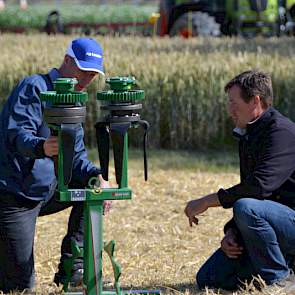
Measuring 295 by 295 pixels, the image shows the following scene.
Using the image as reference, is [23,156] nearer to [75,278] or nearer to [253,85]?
[75,278]

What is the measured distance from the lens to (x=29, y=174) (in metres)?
4.93

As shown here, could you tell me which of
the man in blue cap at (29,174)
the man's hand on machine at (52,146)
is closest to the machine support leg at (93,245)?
the man's hand on machine at (52,146)

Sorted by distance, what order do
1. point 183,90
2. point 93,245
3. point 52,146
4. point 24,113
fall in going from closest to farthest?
point 52,146 → point 93,245 → point 24,113 → point 183,90

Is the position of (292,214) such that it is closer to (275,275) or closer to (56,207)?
(275,275)

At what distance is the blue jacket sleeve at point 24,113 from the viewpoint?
184 inches

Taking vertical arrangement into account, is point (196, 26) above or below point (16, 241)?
above

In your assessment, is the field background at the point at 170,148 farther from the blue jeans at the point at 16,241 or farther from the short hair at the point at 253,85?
the short hair at the point at 253,85

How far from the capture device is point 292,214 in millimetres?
4691

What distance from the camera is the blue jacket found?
4.74 metres

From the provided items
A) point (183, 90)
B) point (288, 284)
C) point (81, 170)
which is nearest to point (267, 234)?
point (288, 284)

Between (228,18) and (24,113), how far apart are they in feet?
44.4

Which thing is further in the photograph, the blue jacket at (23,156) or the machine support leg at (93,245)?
the blue jacket at (23,156)

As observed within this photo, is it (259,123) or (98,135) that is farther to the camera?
(259,123)

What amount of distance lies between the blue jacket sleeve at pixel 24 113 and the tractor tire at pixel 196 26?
1259 centimetres
